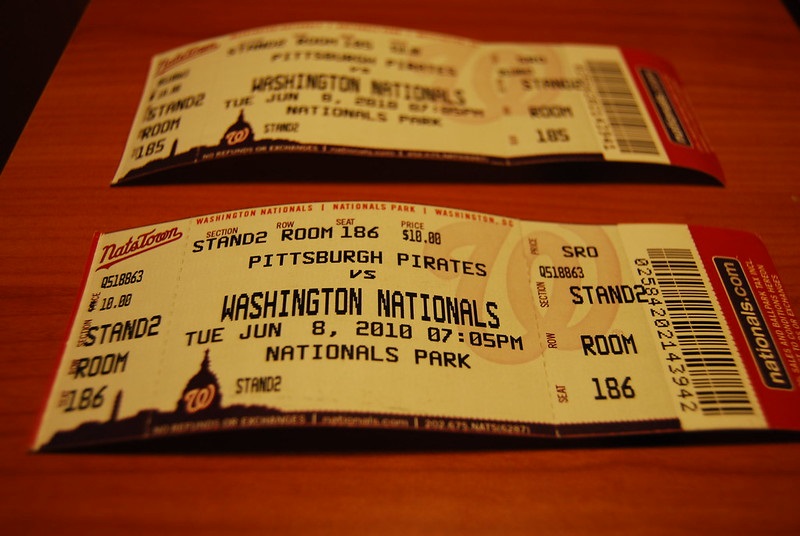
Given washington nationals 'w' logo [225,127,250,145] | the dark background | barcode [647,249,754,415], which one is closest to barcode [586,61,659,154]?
barcode [647,249,754,415]

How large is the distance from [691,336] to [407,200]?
21cm

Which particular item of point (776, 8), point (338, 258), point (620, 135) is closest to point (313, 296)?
point (338, 258)

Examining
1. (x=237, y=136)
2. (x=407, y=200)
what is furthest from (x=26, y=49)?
(x=407, y=200)

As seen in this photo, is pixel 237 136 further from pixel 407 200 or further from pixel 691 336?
pixel 691 336

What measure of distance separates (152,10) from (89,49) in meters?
0.08

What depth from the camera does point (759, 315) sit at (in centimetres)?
40

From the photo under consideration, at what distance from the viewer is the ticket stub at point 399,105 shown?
466mm

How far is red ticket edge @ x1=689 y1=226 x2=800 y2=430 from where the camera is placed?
14.4 inches

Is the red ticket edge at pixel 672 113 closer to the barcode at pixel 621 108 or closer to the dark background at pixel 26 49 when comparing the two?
the barcode at pixel 621 108

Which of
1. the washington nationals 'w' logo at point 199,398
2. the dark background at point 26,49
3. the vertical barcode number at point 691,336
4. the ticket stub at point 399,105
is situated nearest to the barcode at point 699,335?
the vertical barcode number at point 691,336

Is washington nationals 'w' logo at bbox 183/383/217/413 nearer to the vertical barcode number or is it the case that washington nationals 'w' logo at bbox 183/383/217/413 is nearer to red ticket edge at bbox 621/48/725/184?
the vertical barcode number

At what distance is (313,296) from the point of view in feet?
1.23

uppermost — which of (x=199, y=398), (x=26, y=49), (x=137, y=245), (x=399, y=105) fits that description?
(x=26, y=49)

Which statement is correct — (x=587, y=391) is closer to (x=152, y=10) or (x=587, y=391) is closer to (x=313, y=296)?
(x=313, y=296)
